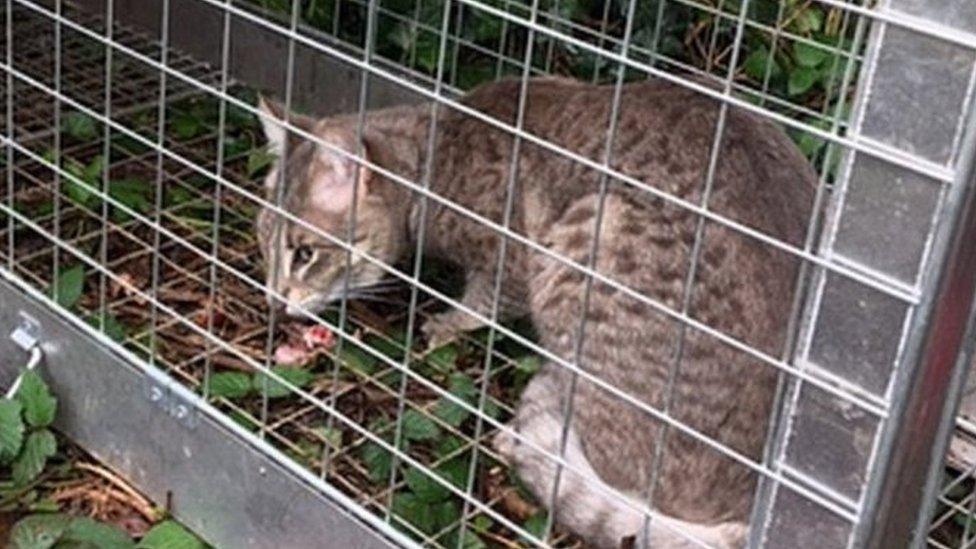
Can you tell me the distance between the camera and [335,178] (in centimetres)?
276

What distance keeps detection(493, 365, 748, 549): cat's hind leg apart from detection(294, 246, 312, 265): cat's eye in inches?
17.9

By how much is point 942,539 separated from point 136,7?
206 centimetres

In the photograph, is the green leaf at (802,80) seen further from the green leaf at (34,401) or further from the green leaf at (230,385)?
the green leaf at (34,401)

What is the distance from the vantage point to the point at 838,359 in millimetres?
1612

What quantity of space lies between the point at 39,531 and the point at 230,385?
36cm

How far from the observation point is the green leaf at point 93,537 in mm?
2449

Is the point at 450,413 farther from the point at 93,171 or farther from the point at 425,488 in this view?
the point at 93,171

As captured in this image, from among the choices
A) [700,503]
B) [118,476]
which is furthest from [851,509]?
[118,476]

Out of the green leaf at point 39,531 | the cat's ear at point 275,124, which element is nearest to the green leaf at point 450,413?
the cat's ear at point 275,124

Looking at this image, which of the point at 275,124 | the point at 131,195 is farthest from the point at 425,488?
the point at 131,195

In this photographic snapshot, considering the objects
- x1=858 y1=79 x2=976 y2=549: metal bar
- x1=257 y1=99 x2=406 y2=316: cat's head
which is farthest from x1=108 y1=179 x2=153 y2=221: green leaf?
x1=858 y1=79 x2=976 y2=549: metal bar

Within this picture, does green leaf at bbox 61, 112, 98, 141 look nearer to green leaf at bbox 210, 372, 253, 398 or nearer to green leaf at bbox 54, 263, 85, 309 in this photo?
green leaf at bbox 54, 263, 85, 309

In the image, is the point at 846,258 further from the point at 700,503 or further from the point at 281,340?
the point at 281,340

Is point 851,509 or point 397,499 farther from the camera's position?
point 397,499
